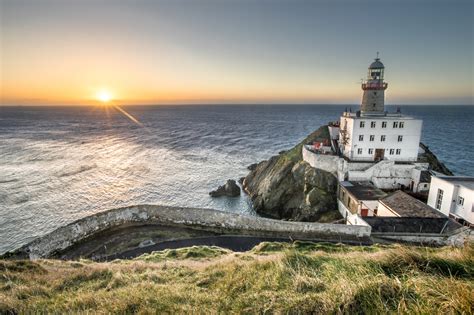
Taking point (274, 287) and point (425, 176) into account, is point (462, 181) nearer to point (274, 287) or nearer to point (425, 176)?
point (425, 176)

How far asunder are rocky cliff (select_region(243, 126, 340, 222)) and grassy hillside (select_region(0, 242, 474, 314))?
2076cm

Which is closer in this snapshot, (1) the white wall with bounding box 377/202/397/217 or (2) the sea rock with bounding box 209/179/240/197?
(1) the white wall with bounding box 377/202/397/217

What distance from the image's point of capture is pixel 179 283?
7.10 m

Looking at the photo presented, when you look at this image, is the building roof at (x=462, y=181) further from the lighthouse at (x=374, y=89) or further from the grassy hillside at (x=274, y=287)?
the grassy hillside at (x=274, y=287)

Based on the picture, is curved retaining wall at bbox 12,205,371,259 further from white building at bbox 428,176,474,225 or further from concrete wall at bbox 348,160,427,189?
concrete wall at bbox 348,160,427,189

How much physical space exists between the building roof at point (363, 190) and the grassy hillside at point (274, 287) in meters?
18.2

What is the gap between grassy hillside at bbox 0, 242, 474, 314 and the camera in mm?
4005

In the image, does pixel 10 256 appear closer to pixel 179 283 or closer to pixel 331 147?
pixel 179 283

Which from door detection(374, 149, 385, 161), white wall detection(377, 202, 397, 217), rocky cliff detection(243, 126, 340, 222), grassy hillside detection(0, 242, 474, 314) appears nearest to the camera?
grassy hillside detection(0, 242, 474, 314)

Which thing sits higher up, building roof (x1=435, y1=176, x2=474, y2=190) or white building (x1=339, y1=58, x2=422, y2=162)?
white building (x1=339, y1=58, x2=422, y2=162)

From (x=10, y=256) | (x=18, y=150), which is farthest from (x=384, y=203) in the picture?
(x=18, y=150)

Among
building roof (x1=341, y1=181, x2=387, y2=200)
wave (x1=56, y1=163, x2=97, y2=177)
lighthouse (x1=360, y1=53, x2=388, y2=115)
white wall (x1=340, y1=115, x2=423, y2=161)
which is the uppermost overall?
lighthouse (x1=360, y1=53, x2=388, y2=115)

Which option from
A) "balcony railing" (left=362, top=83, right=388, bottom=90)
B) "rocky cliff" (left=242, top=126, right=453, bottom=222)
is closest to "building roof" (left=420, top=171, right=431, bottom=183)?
"rocky cliff" (left=242, top=126, right=453, bottom=222)

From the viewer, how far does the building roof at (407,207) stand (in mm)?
18469
